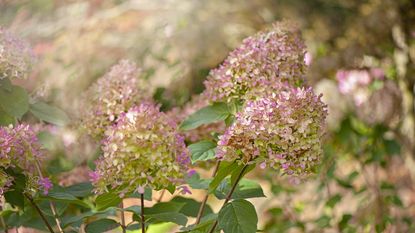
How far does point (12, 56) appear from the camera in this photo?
52.9 inches

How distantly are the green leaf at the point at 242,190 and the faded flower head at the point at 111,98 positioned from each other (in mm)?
265

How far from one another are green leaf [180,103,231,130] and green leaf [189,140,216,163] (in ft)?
0.22

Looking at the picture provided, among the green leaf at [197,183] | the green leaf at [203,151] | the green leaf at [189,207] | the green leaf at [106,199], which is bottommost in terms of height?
the green leaf at [189,207]

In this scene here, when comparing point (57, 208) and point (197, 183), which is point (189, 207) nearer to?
point (197, 183)

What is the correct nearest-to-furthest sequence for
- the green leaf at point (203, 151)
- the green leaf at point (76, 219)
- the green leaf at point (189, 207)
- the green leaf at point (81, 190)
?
1. the green leaf at point (203, 151)
2. the green leaf at point (76, 219)
3. the green leaf at point (81, 190)
4. the green leaf at point (189, 207)

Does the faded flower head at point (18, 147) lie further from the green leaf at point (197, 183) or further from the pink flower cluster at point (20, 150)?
the green leaf at point (197, 183)

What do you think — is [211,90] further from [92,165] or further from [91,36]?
[91,36]

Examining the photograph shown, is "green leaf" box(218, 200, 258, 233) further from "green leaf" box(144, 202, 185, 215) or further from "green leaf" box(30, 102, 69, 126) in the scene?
"green leaf" box(30, 102, 69, 126)

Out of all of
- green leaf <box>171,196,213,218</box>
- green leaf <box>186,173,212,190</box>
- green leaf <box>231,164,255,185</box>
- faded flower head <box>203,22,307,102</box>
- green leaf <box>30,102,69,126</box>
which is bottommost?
green leaf <box>171,196,213,218</box>

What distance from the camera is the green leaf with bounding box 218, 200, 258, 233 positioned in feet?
3.92

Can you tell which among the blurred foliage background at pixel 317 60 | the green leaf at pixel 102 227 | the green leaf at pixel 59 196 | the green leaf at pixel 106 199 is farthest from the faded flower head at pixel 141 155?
the blurred foliage background at pixel 317 60

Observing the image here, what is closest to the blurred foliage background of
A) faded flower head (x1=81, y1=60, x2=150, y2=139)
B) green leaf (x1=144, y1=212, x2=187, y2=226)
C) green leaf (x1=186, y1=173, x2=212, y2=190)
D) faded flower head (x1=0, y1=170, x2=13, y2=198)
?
faded flower head (x1=81, y1=60, x2=150, y2=139)

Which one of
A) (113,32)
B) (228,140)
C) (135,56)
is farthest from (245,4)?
(228,140)

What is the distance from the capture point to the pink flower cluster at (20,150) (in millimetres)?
1168
